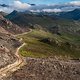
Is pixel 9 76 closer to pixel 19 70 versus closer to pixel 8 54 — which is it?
pixel 19 70

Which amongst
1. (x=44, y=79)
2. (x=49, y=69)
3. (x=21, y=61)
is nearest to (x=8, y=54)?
(x=21, y=61)

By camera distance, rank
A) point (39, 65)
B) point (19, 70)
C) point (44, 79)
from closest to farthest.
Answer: point (44, 79)
point (19, 70)
point (39, 65)

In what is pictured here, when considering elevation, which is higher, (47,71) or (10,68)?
(10,68)

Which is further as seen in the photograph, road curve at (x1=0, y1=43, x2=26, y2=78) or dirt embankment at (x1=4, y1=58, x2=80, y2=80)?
dirt embankment at (x1=4, y1=58, x2=80, y2=80)

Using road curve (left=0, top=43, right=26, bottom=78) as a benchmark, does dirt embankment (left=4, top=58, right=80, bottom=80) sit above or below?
below

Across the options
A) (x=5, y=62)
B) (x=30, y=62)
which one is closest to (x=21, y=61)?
(x=30, y=62)

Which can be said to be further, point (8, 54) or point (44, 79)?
point (8, 54)

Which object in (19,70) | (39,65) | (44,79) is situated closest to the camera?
(44,79)

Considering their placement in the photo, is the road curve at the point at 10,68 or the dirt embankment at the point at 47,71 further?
the dirt embankment at the point at 47,71

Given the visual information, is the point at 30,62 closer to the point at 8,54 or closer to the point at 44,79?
the point at 8,54

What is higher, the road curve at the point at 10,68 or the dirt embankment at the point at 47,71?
the road curve at the point at 10,68
